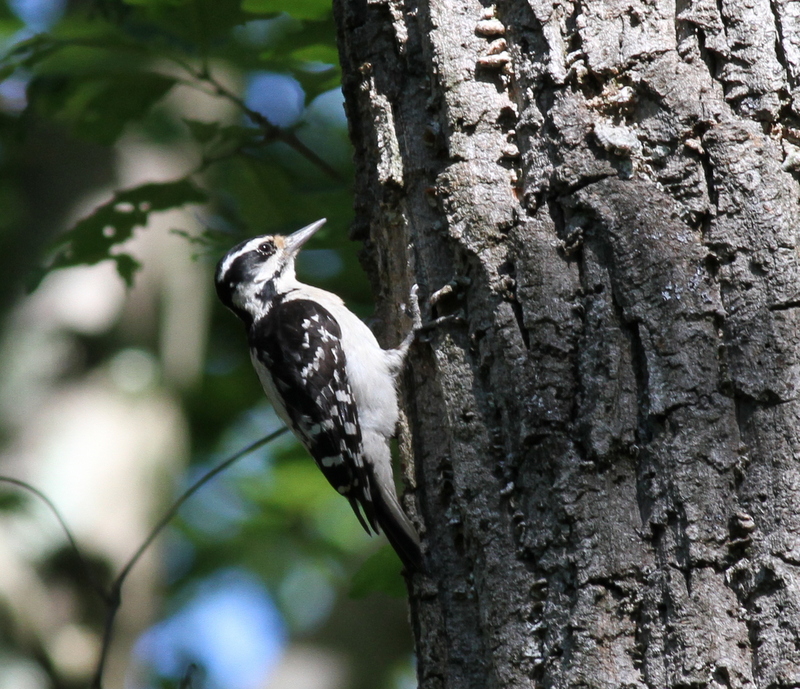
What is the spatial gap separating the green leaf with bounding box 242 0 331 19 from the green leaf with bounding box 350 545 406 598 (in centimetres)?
205

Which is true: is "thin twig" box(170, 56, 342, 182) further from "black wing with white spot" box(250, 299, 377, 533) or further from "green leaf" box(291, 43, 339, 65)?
"black wing with white spot" box(250, 299, 377, 533)

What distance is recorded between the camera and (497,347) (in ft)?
7.93

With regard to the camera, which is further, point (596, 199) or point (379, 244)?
point (379, 244)

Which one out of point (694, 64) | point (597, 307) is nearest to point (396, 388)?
point (597, 307)

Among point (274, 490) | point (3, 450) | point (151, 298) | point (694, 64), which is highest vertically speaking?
point (694, 64)

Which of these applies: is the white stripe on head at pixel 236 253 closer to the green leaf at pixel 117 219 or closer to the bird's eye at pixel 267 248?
the bird's eye at pixel 267 248

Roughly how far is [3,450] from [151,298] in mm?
1576

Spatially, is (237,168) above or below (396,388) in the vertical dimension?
above

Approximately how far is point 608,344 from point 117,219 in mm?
2349

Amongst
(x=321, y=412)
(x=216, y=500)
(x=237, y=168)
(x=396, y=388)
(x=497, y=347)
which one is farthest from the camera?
(x=216, y=500)

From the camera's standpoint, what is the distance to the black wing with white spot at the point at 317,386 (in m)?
4.02

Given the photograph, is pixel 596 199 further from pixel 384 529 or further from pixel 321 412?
pixel 321 412

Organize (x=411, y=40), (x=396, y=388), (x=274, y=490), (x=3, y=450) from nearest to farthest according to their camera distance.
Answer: (x=411, y=40) < (x=396, y=388) < (x=3, y=450) < (x=274, y=490)

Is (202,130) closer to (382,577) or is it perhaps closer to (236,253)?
(236,253)
